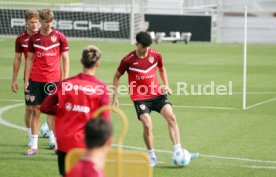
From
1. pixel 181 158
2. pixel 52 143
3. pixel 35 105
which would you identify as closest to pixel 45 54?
pixel 35 105

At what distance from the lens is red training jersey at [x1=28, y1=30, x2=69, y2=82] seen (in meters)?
13.1

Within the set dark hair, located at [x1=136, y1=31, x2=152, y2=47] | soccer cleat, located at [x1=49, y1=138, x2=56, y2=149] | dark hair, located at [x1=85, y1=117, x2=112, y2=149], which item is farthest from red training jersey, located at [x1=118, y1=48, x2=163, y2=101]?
dark hair, located at [x1=85, y1=117, x2=112, y2=149]

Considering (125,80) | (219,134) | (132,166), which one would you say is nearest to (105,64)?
(125,80)

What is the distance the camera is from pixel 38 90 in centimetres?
1334

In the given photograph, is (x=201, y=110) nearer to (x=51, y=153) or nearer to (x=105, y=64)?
(x=51, y=153)

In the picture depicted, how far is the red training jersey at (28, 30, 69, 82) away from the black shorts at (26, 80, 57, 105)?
78 mm

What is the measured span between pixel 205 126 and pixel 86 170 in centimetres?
1070

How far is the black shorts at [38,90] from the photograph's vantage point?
43.7 ft

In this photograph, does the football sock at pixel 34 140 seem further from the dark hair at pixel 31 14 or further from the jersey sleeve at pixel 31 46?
the dark hair at pixel 31 14

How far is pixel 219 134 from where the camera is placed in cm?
1546

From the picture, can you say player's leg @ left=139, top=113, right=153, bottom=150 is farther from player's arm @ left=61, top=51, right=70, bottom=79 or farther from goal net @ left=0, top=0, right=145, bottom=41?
goal net @ left=0, top=0, right=145, bottom=41

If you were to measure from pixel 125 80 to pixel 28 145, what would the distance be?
11.9 m

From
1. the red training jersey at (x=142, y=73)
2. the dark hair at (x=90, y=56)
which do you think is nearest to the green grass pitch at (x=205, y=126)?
the red training jersey at (x=142, y=73)

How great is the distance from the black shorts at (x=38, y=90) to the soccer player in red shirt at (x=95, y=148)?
7.40 m
